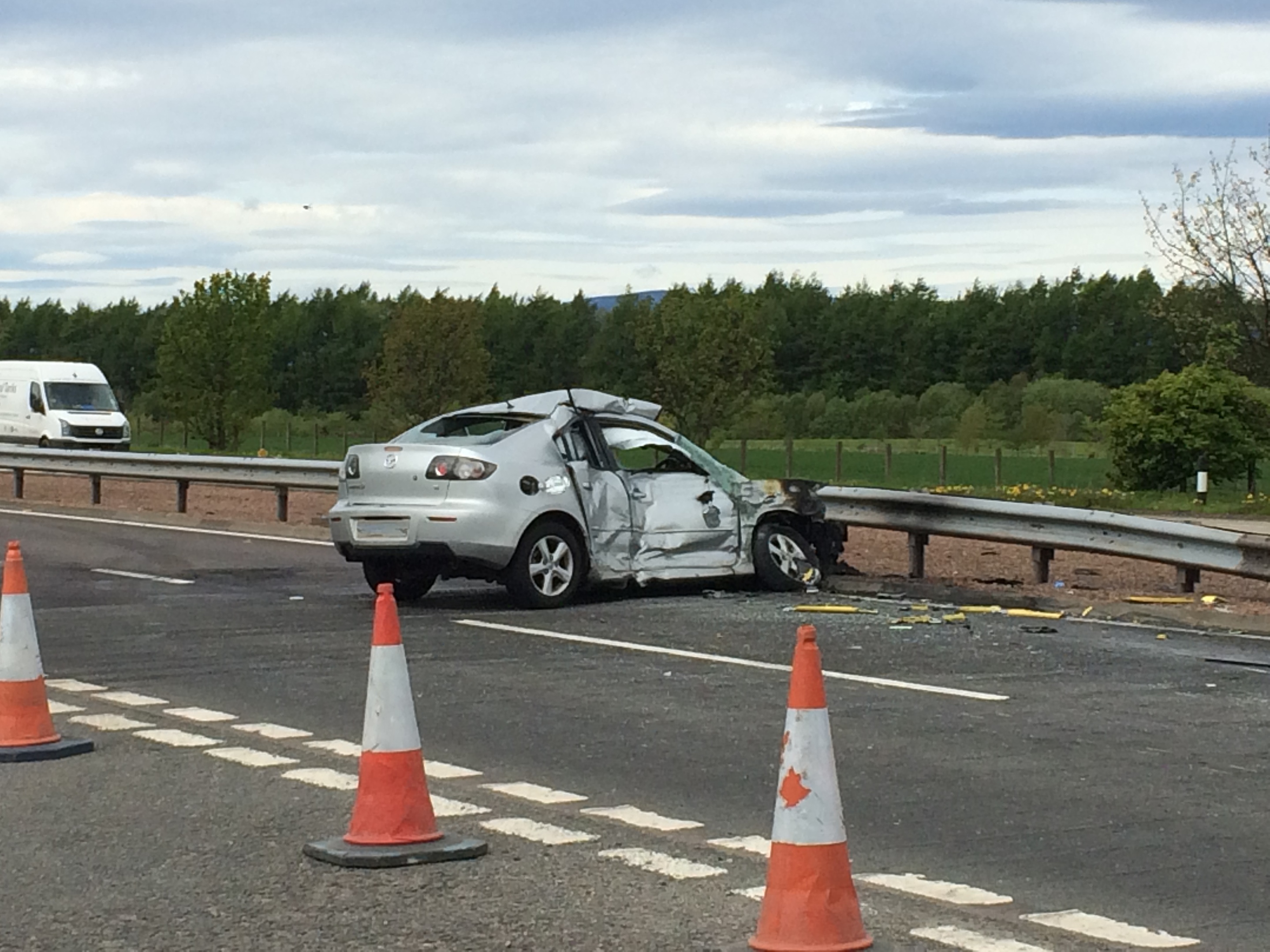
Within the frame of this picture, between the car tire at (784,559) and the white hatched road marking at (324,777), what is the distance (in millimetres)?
7768

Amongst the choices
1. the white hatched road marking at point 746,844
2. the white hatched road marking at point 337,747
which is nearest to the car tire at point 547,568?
the white hatched road marking at point 337,747

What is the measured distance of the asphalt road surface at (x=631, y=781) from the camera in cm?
600

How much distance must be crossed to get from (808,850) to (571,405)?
10.2m

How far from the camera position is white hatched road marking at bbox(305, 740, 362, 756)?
887cm

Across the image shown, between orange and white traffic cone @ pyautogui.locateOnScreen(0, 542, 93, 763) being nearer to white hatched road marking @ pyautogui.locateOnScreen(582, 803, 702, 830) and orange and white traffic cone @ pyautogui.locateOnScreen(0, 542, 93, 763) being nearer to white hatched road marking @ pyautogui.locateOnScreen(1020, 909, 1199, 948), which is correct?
white hatched road marking @ pyautogui.locateOnScreen(582, 803, 702, 830)

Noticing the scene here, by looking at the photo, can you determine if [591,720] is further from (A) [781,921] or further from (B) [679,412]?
(B) [679,412]

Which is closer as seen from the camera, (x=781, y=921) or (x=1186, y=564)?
(x=781, y=921)

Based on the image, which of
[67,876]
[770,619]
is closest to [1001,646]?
[770,619]

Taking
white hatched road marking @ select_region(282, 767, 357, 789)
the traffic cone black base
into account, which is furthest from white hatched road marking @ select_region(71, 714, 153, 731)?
the traffic cone black base

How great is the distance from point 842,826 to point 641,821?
201cm

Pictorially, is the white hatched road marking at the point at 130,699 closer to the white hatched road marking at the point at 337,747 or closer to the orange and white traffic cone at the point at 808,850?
the white hatched road marking at the point at 337,747

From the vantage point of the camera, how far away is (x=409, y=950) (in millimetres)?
5602

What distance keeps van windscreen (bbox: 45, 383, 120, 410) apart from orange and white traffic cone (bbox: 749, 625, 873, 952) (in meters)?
44.9

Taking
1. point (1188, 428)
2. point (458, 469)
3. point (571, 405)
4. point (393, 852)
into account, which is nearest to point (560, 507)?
point (458, 469)
